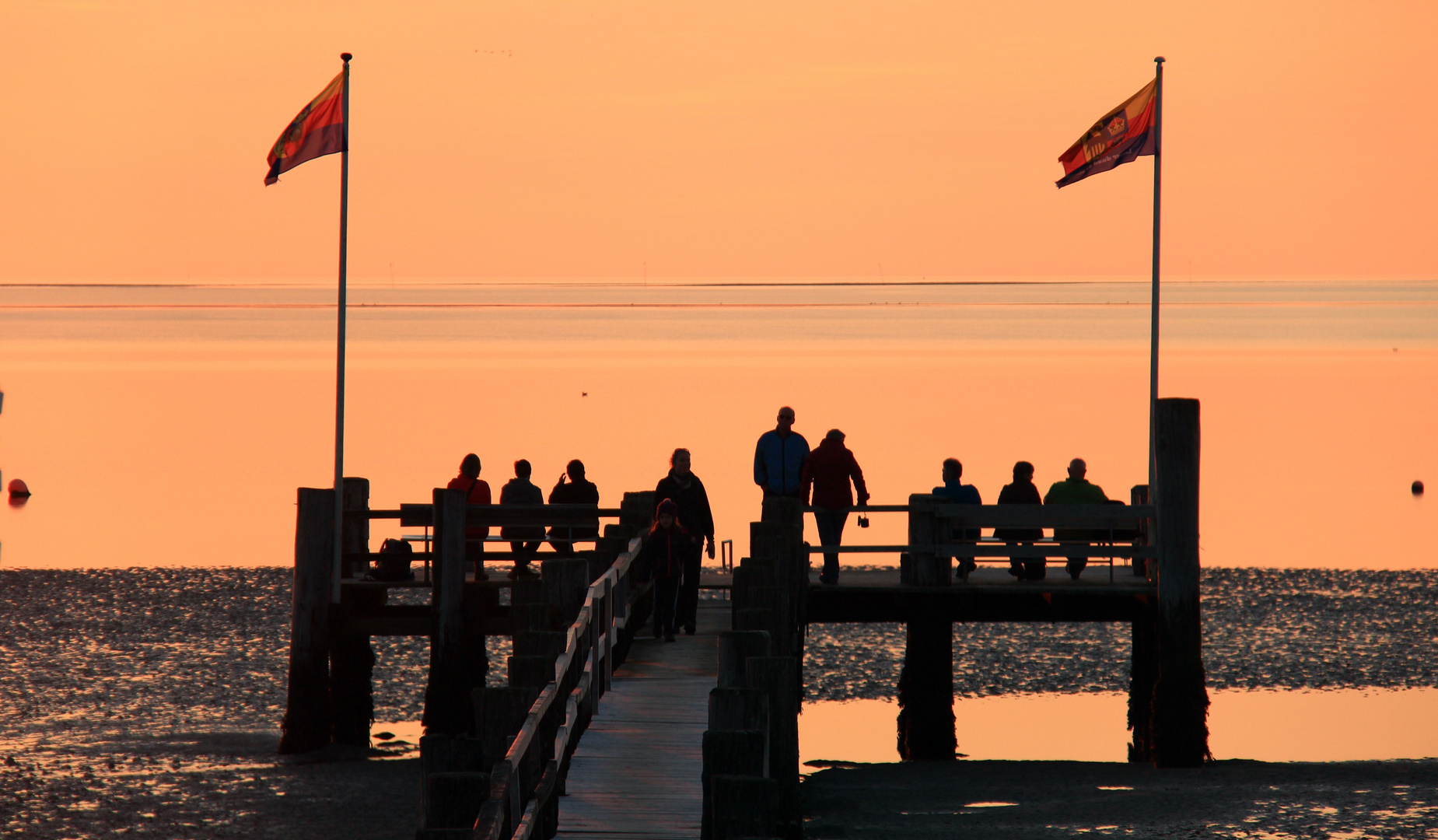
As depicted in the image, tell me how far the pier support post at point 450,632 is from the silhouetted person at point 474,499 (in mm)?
590

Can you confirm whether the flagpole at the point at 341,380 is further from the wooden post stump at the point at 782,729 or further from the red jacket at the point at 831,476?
the wooden post stump at the point at 782,729

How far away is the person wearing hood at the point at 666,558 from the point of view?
1518cm

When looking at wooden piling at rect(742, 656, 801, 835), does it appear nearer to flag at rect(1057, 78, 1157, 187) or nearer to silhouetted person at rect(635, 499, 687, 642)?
silhouetted person at rect(635, 499, 687, 642)

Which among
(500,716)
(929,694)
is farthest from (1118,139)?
(500,716)

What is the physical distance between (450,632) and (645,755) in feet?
22.1

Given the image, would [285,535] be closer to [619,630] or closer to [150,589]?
[150,589]

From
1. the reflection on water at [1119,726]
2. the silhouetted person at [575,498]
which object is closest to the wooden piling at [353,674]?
the silhouetted person at [575,498]

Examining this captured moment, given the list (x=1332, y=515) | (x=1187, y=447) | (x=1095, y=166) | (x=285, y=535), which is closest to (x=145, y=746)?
(x=1187, y=447)

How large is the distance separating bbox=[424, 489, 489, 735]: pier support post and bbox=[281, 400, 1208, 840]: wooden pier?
0.02m

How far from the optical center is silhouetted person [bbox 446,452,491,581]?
1825cm

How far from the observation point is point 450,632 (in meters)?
17.7

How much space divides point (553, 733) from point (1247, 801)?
8510 millimetres

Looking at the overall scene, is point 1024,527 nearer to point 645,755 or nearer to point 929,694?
point 929,694

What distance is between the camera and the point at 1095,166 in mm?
21094
